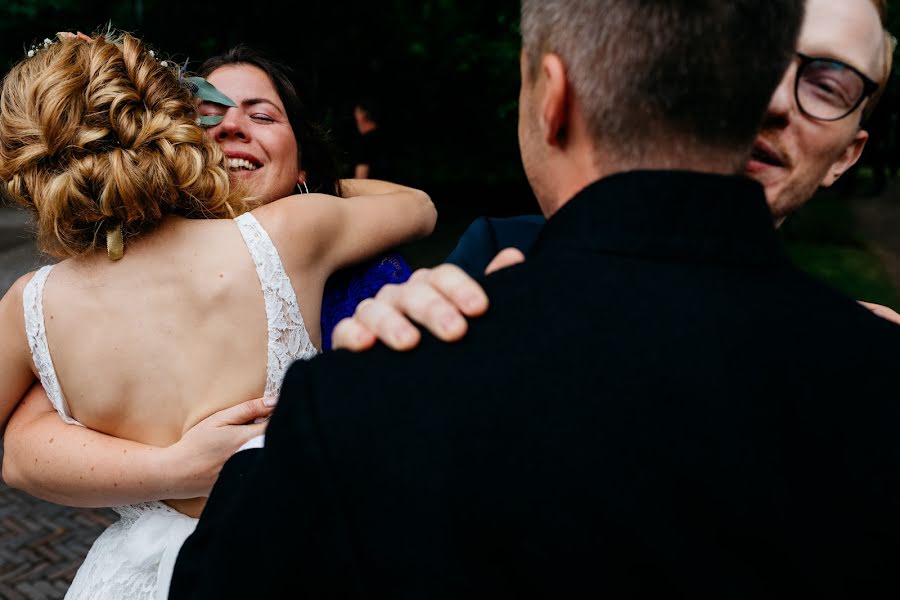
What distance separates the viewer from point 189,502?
6.23ft

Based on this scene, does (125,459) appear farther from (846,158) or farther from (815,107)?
(846,158)

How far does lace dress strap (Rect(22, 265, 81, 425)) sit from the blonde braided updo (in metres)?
0.08

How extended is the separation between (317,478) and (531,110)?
→ 575 millimetres

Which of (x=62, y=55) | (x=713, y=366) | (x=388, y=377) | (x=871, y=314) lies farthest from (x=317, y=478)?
(x=62, y=55)

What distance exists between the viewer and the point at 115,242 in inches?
67.1

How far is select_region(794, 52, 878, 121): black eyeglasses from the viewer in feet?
5.11

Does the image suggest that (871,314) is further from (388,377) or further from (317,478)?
(317,478)

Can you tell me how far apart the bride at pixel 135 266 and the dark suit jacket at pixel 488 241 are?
43cm

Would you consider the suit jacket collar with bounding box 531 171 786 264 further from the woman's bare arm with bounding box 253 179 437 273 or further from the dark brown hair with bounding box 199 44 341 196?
the dark brown hair with bounding box 199 44 341 196

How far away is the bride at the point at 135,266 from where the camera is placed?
1.67m

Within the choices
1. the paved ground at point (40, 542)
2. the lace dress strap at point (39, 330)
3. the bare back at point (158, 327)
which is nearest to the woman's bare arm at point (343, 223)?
the bare back at point (158, 327)

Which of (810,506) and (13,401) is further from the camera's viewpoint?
(13,401)

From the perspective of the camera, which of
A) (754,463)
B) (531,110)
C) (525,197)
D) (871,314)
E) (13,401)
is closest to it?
(754,463)

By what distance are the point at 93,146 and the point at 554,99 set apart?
1199 millimetres
